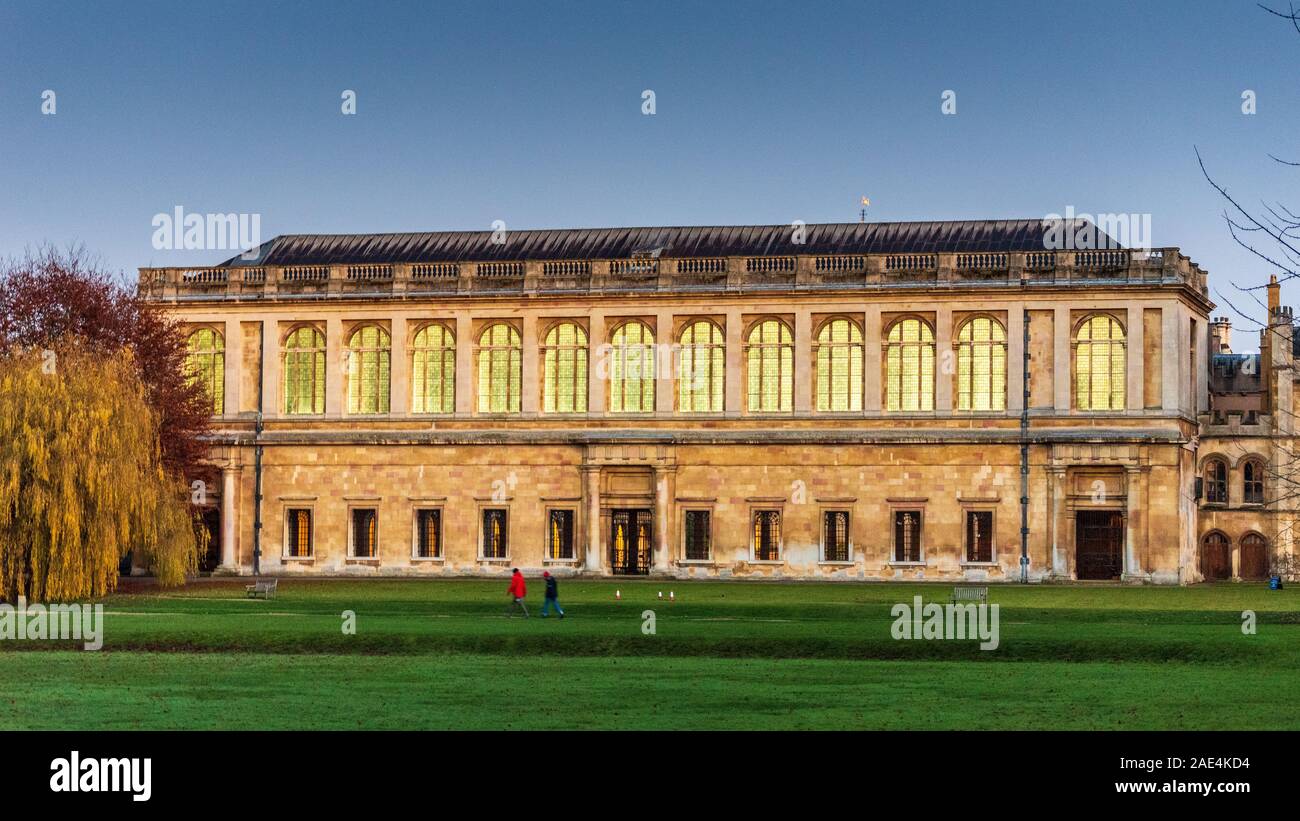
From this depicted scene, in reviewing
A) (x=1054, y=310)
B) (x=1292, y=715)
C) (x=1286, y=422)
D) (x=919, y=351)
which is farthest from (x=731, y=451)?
(x=1292, y=715)

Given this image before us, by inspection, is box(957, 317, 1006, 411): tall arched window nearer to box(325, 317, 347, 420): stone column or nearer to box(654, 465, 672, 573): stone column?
box(654, 465, 672, 573): stone column

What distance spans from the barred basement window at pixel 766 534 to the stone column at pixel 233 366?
847 inches

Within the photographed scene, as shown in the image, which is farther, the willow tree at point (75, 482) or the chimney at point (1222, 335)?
the chimney at point (1222, 335)

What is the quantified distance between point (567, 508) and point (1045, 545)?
1836 centimetres

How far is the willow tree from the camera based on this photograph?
55.3 meters

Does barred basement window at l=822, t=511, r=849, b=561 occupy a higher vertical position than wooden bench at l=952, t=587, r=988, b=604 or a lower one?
higher

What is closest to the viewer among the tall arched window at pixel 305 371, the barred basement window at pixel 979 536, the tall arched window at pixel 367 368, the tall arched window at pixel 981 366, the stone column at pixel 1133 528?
the stone column at pixel 1133 528

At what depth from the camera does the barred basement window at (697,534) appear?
269 ft

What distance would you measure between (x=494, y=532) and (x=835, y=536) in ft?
44.1

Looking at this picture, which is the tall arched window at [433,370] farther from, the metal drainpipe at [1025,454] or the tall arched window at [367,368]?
the metal drainpipe at [1025,454]

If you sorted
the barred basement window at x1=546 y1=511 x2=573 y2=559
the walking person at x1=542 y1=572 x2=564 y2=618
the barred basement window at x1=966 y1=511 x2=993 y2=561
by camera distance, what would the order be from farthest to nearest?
the barred basement window at x1=546 y1=511 x2=573 y2=559
the barred basement window at x1=966 y1=511 x2=993 y2=561
the walking person at x1=542 y1=572 x2=564 y2=618

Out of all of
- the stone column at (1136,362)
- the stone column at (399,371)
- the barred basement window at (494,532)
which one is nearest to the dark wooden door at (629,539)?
the barred basement window at (494,532)

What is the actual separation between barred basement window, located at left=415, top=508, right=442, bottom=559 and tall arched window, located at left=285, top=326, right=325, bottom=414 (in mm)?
6001

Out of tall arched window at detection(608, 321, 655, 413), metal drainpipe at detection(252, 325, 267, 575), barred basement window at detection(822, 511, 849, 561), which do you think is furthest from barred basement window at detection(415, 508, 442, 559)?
barred basement window at detection(822, 511, 849, 561)
